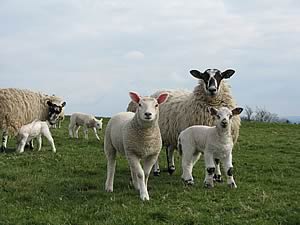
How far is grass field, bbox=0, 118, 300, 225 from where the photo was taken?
24.2 ft

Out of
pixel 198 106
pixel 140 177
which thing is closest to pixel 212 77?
pixel 198 106

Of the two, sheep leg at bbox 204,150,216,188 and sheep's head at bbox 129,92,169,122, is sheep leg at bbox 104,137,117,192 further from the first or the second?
sheep leg at bbox 204,150,216,188

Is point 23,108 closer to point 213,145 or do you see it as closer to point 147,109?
point 213,145

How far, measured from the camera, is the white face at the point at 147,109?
848cm

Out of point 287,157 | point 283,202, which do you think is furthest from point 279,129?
point 283,202

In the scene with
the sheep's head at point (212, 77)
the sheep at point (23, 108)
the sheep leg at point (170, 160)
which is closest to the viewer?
the sheep's head at point (212, 77)

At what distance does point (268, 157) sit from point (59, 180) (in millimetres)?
8374

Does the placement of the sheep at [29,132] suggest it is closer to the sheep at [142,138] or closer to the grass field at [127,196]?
the grass field at [127,196]

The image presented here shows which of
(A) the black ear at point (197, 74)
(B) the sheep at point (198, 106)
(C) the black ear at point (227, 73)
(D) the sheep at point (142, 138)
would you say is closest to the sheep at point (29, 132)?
(B) the sheep at point (198, 106)

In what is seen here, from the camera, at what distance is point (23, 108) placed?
17031 millimetres

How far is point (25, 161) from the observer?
1289 cm

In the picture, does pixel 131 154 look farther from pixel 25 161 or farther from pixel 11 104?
pixel 11 104

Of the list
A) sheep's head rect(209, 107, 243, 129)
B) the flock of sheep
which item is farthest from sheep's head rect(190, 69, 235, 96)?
sheep's head rect(209, 107, 243, 129)

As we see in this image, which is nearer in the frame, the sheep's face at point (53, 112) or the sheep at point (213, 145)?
the sheep at point (213, 145)
